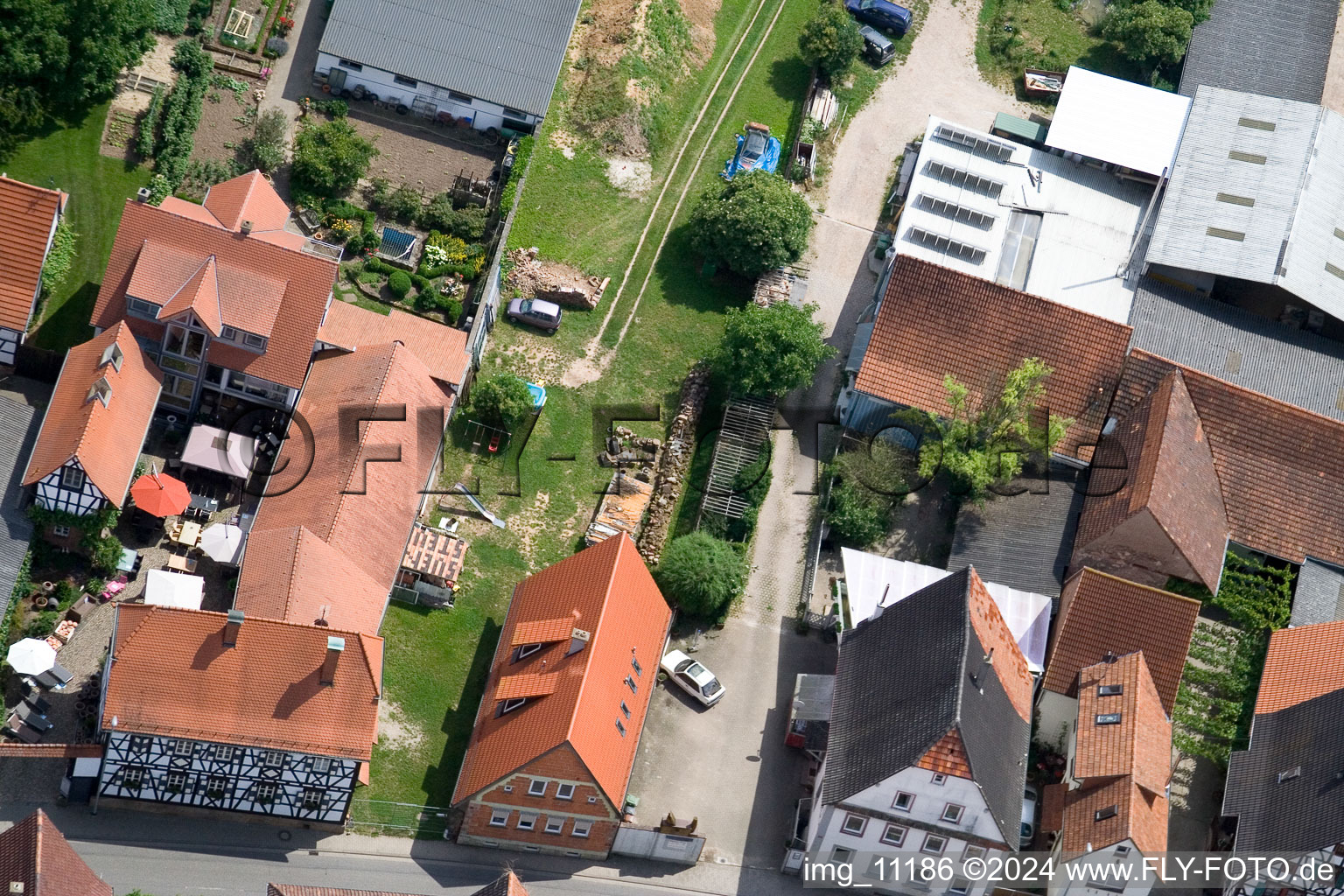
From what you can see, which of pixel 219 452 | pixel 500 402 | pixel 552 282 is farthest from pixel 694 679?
pixel 219 452

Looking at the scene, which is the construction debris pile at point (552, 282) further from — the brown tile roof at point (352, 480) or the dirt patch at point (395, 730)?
the dirt patch at point (395, 730)

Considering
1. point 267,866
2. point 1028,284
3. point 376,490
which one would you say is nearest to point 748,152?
point 1028,284

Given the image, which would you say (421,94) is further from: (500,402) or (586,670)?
(586,670)

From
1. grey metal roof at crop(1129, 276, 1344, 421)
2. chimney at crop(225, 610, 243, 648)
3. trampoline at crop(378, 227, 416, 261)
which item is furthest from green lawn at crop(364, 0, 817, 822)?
grey metal roof at crop(1129, 276, 1344, 421)

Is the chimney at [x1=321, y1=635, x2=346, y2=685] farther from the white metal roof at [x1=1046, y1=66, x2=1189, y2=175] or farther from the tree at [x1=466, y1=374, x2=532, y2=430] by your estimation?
the white metal roof at [x1=1046, y1=66, x2=1189, y2=175]

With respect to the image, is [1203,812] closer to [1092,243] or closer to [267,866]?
[1092,243]

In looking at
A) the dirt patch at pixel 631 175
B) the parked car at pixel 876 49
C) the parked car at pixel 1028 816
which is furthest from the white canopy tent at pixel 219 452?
the parked car at pixel 876 49

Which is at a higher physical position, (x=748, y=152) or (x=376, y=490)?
(x=748, y=152)
